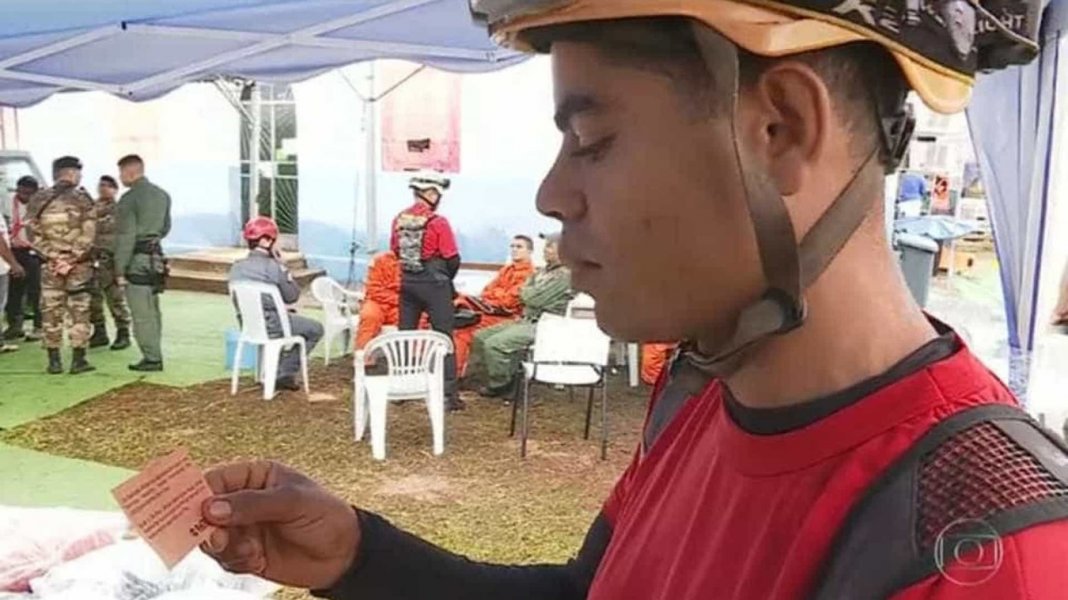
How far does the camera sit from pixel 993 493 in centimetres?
57

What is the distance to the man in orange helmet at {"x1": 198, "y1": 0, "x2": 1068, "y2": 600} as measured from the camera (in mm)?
597

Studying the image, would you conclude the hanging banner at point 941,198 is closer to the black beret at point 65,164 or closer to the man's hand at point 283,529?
the black beret at point 65,164

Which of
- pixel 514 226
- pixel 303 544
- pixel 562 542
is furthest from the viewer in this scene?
pixel 514 226

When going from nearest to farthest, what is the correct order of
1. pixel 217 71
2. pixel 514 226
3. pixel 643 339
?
pixel 643 339
pixel 217 71
pixel 514 226

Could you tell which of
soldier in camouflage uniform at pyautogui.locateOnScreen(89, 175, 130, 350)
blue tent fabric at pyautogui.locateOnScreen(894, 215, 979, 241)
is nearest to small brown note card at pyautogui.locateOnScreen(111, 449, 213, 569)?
soldier in camouflage uniform at pyautogui.locateOnScreen(89, 175, 130, 350)

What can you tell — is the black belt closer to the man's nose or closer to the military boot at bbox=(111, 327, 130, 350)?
the military boot at bbox=(111, 327, 130, 350)

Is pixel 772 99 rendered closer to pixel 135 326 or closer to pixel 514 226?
pixel 135 326

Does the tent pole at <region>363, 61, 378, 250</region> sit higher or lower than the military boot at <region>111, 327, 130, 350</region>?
higher

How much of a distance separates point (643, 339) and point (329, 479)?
5021 millimetres

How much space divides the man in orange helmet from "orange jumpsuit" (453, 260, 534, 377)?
731 cm

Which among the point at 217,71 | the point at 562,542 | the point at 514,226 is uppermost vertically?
the point at 217,71

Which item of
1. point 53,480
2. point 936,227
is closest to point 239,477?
point 53,480

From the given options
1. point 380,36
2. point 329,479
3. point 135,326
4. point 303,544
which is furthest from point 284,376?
point 303,544

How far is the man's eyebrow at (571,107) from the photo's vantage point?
2.26 ft
